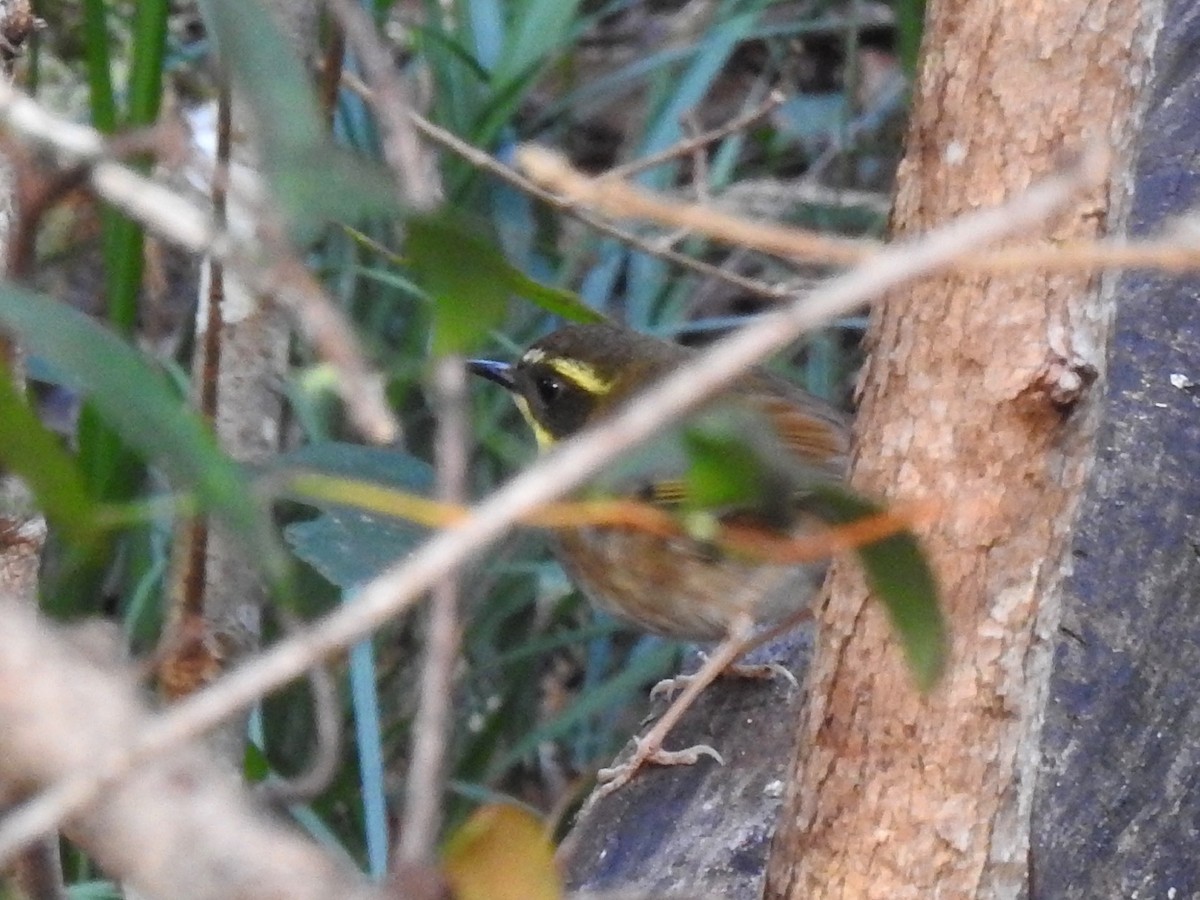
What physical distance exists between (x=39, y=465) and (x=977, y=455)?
79 centimetres

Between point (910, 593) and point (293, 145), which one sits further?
point (910, 593)

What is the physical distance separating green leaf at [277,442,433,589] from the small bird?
85 centimetres

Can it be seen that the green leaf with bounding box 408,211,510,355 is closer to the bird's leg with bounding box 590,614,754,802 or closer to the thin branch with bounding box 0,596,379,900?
the thin branch with bounding box 0,596,379,900

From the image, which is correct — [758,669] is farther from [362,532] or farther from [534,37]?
[534,37]

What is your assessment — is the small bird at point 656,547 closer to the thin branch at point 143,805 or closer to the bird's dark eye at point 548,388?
the bird's dark eye at point 548,388

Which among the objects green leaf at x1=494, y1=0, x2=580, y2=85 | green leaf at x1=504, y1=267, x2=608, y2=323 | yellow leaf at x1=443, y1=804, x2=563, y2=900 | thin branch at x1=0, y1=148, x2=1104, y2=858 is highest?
thin branch at x1=0, y1=148, x2=1104, y2=858

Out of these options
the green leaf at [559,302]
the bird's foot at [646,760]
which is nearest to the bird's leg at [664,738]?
the bird's foot at [646,760]

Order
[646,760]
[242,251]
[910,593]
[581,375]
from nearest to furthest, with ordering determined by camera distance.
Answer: [242,251] < [910,593] < [646,760] < [581,375]

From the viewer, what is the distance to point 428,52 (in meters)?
4.20

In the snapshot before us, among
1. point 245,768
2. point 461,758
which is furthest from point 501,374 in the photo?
point 245,768

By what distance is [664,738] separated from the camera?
2.79m

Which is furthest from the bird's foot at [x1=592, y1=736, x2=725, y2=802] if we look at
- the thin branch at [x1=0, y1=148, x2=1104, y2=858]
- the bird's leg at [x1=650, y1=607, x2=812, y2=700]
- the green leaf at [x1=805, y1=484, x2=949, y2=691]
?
Result: the thin branch at [x1=0, y1=148, x2=1104, y2=858]

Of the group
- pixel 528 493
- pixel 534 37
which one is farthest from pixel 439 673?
pixel 534 37

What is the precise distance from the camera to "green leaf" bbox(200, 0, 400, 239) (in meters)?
0.79
